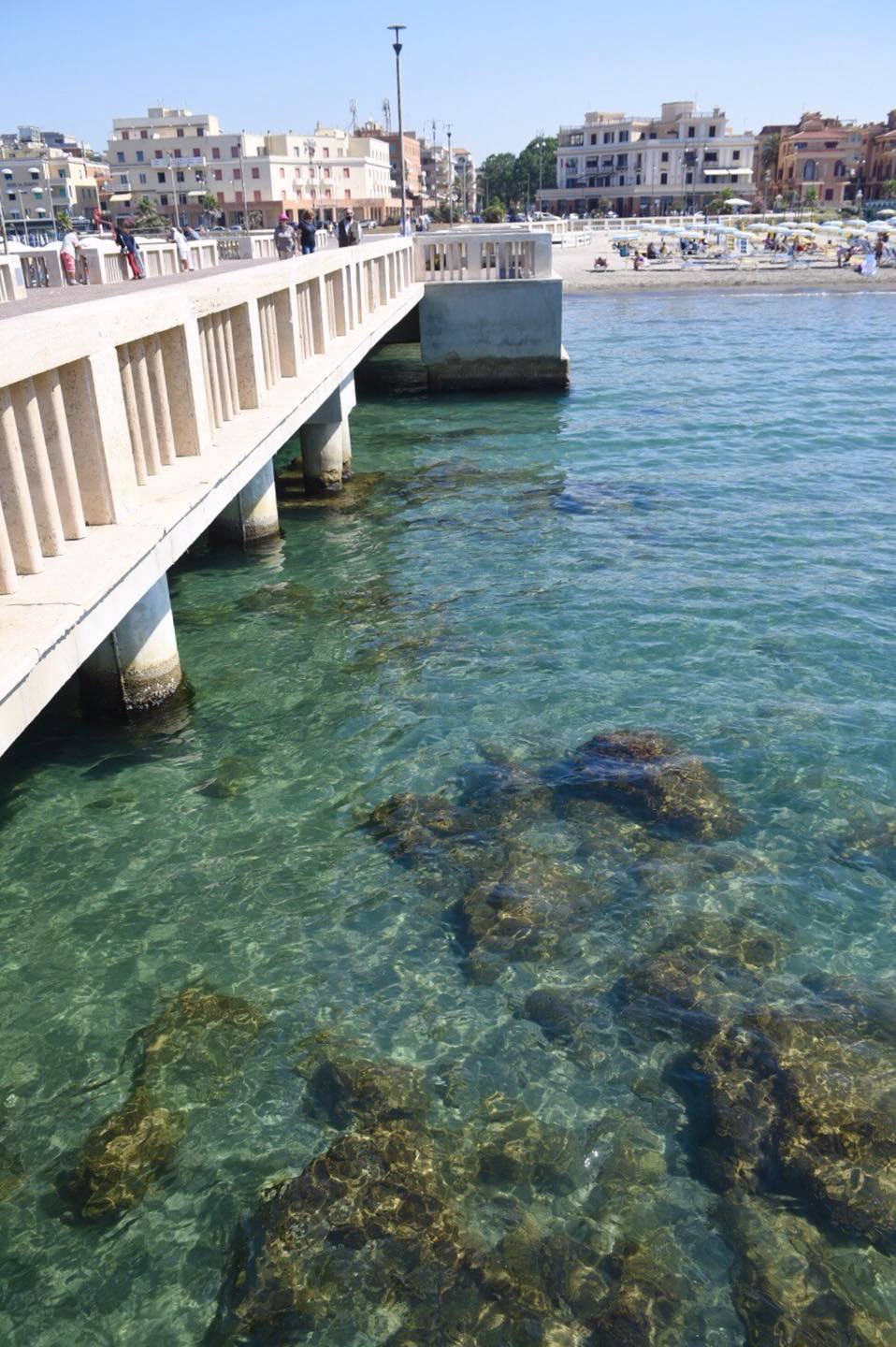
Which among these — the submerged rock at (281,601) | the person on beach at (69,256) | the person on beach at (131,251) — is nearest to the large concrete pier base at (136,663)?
the submerged rock at (281,601)

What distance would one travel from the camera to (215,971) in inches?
273

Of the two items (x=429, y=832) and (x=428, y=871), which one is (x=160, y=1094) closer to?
(x=428, y=871)

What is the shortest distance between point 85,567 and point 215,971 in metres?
2.67

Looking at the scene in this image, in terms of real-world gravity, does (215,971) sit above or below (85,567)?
below

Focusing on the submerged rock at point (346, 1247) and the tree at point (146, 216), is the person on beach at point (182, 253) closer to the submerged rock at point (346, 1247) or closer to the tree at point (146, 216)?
the submerged rock at point (346, 1247)

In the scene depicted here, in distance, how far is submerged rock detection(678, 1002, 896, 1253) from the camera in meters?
5.32

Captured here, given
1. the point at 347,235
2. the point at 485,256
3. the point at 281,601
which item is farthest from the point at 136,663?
the point at 485,256

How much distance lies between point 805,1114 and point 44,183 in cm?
15048

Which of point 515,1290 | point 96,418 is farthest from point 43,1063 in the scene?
point 96,418

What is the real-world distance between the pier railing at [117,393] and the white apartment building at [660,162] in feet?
444

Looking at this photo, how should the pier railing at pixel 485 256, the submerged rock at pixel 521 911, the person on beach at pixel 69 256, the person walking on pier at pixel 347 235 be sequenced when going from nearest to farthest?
1. the submerged rock at pixel 521 911
2. the person on beach at pixel 69 256
3. the person walking on pier at pixel 347 235
4. the pier railing at pixel 485 256

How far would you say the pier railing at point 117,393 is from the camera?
6.55m

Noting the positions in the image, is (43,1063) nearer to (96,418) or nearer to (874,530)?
(96,418)

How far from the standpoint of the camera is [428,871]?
25.9 ft
